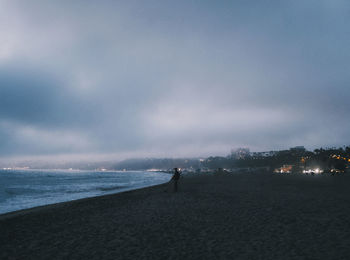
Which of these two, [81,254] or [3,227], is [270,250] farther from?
[3,227]

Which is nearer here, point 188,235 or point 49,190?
point 188,235

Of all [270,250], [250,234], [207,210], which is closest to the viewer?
[270,250]

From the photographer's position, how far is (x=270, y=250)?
20.5 ft

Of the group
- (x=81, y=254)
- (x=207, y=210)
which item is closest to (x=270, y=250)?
(x=81, y=254)

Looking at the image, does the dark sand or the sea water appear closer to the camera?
the dark sand

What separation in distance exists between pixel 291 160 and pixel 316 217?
7839 inches

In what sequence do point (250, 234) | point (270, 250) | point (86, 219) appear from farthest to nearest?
point (86, 219) < point (250, 234) < point (270, 250)

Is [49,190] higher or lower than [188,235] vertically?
Result: lower

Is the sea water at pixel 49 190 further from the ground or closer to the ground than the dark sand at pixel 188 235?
closer to the ground

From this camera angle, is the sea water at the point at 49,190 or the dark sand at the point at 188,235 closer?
the dark sand at the point at 188,235

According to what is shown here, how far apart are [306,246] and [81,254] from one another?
21.1ft

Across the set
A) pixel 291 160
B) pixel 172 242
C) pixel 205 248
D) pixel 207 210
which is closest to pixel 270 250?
pixel 205 248

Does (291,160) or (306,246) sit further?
(291,160)

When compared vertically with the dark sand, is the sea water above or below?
below
